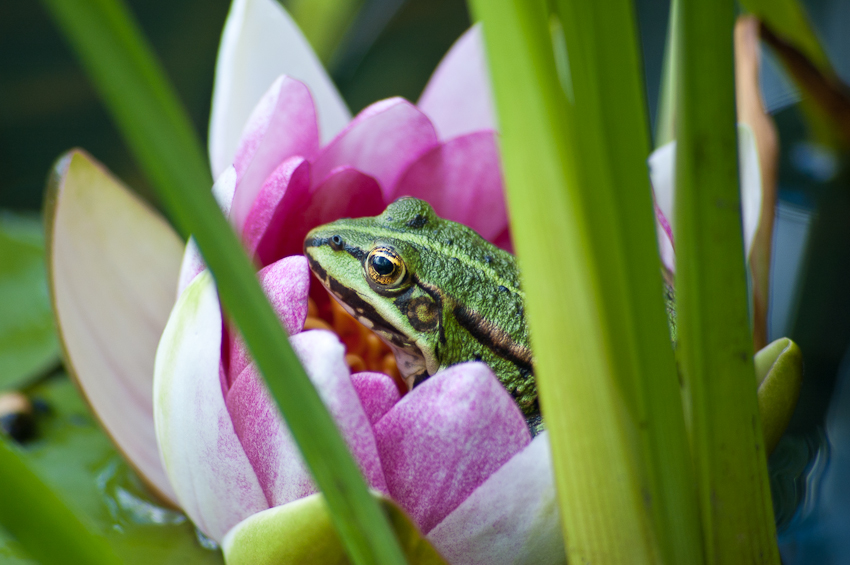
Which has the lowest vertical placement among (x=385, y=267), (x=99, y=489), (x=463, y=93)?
(x=99, y=489)

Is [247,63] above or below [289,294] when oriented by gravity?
above

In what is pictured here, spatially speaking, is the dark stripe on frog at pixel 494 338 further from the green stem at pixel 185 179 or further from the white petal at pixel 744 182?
the green stem at pixel 185 179

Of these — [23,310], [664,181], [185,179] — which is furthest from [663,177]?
[23,310]

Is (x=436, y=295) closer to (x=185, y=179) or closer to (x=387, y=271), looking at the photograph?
(x=387, y=271)

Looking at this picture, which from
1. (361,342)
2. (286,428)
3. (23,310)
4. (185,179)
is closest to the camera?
(185,179)

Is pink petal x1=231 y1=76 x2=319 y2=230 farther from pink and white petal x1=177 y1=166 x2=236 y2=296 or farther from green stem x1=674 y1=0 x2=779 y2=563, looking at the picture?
green stem x1=674 y1=0 x2=779 y2=563
